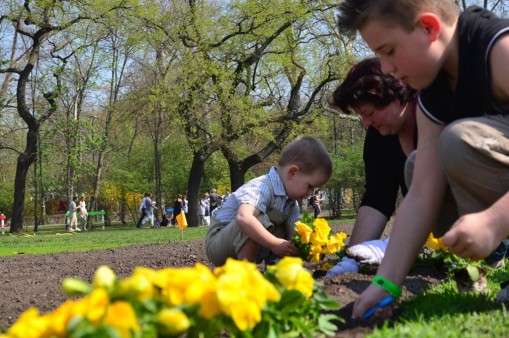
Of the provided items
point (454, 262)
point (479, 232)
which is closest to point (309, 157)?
point (454, 262)

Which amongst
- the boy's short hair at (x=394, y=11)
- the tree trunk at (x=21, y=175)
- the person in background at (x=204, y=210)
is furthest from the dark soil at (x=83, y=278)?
the person in background at (x=204, y=210)

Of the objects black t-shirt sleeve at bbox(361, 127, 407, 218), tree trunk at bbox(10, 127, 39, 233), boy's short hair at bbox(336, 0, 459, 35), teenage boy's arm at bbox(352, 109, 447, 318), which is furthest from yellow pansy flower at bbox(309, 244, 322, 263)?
tree trunk at bbox(10, 127, 39, 233)

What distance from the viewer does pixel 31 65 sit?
27656 millimetres

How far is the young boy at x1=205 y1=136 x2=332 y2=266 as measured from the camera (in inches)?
155

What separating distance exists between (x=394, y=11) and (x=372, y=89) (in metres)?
1.39

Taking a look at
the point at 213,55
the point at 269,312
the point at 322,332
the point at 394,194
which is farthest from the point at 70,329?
the point at 213,55

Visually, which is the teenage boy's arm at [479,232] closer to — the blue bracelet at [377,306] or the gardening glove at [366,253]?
the blue bracelet at [377,306]

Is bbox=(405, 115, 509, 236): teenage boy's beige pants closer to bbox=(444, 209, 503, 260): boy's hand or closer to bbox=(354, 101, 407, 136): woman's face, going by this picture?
bbox=(444, 209, 503, 260): boy's hand

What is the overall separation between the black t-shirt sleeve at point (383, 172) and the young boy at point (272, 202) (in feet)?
1.45

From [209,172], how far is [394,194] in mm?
40212

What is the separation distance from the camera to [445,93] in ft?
8.82

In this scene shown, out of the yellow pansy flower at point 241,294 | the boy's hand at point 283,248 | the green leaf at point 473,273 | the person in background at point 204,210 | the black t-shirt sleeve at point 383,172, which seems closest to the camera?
the yellow pansy flower at point 241,294

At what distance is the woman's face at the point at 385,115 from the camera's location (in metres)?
3.80

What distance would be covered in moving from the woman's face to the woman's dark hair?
0.10 ft
